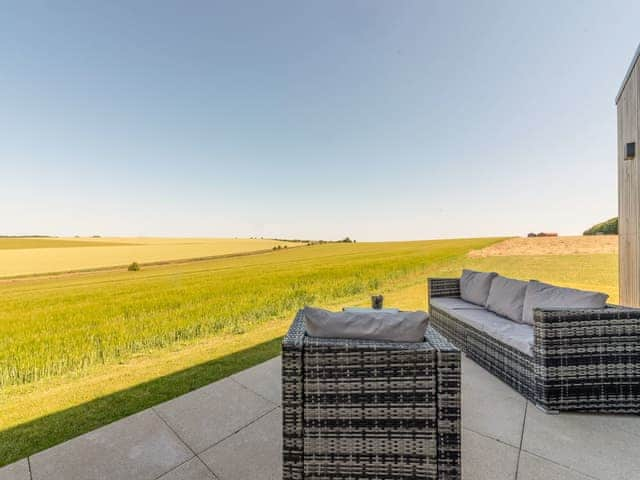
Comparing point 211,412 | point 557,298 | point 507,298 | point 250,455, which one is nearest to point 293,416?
point 250,455

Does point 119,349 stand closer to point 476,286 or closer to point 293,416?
point 293,416

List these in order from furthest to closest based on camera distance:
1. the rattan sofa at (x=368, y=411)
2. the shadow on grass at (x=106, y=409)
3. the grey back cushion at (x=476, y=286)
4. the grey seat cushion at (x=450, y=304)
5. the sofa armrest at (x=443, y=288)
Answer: the sofa armrest at (x=443, y=288)
the grey back cushion at (x=476, y=286)
the grey seat cushion at (x=450, y=304)
the shadow on grass at (x=106, y=409)
the rattan sofa at (x=368, y=411)

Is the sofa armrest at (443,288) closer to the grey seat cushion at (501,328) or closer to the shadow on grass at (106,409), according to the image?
the grey seat cushion at (501,328)

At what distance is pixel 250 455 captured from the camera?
5.20 feet

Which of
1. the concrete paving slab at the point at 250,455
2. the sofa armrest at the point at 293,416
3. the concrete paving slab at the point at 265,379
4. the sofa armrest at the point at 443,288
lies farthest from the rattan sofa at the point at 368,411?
the sofa armrest at the point at 443,288

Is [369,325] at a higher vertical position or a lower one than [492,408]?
higher

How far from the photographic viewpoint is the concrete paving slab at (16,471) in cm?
144

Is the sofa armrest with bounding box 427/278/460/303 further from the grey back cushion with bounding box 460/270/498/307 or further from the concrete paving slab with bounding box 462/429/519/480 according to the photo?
the concrete paving slab with bounding box 462/429/519/480

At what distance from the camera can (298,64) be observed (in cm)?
832

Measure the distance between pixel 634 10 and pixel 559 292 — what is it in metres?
4.85

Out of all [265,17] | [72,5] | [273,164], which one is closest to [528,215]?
[273,164]

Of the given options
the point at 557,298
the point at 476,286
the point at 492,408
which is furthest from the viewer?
the point at 476,286

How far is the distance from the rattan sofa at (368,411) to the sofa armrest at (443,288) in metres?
2.93

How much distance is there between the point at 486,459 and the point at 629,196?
4388 mm
